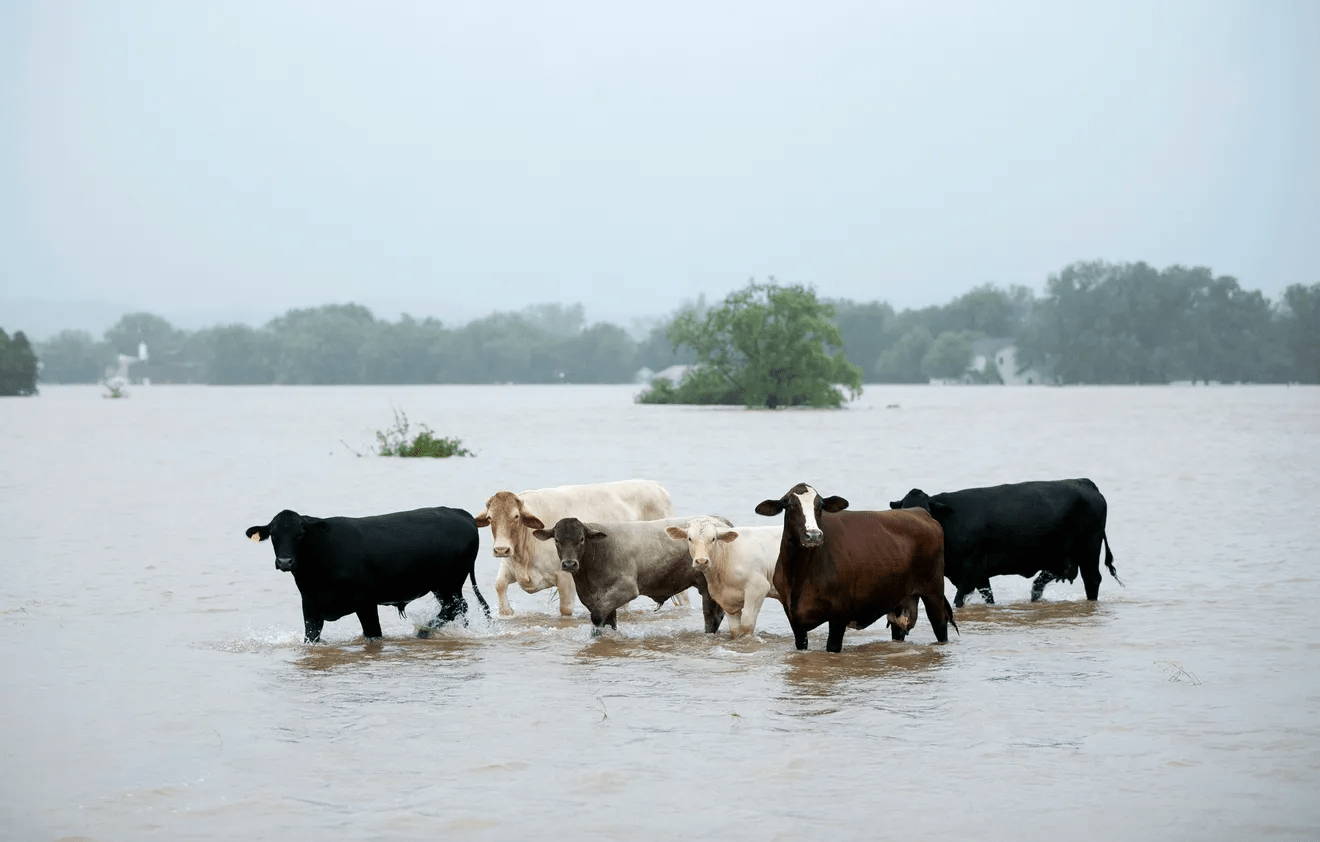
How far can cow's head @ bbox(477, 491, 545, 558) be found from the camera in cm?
1334

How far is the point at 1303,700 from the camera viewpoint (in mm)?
9828

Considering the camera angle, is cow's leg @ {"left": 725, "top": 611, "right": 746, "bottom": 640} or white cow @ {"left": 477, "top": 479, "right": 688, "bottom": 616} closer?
cow's leg @ {"left": 725, "top": 611, "right": 746, "bottom": 640}

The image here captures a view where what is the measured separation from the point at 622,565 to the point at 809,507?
2259 millimetres

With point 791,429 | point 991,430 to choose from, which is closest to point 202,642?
point 791,429

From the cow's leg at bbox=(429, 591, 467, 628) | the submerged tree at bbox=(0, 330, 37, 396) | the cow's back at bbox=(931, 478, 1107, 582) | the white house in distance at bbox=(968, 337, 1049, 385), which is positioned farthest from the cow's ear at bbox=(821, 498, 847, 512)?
the white house in distance at bbox=(968, 337, 1049, 385)

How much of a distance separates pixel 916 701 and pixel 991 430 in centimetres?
4954

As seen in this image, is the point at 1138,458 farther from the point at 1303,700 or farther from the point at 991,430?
the point at 1303,700

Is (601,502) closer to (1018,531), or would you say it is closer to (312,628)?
(312,628)

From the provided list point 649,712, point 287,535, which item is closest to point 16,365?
point 287,535

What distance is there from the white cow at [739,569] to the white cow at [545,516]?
177 cm

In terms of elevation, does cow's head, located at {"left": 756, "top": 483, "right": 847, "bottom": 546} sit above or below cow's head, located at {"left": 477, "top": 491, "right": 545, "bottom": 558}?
above

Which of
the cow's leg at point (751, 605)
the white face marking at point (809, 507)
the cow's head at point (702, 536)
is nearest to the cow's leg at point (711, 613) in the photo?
the cow's leg at point (751, 605)

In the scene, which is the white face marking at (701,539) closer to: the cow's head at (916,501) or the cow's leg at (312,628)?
the cow's head at (916,501)

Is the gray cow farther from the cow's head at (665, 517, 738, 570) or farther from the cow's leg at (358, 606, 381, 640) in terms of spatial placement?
the cow's leg at (358, 606, 381, 640)
